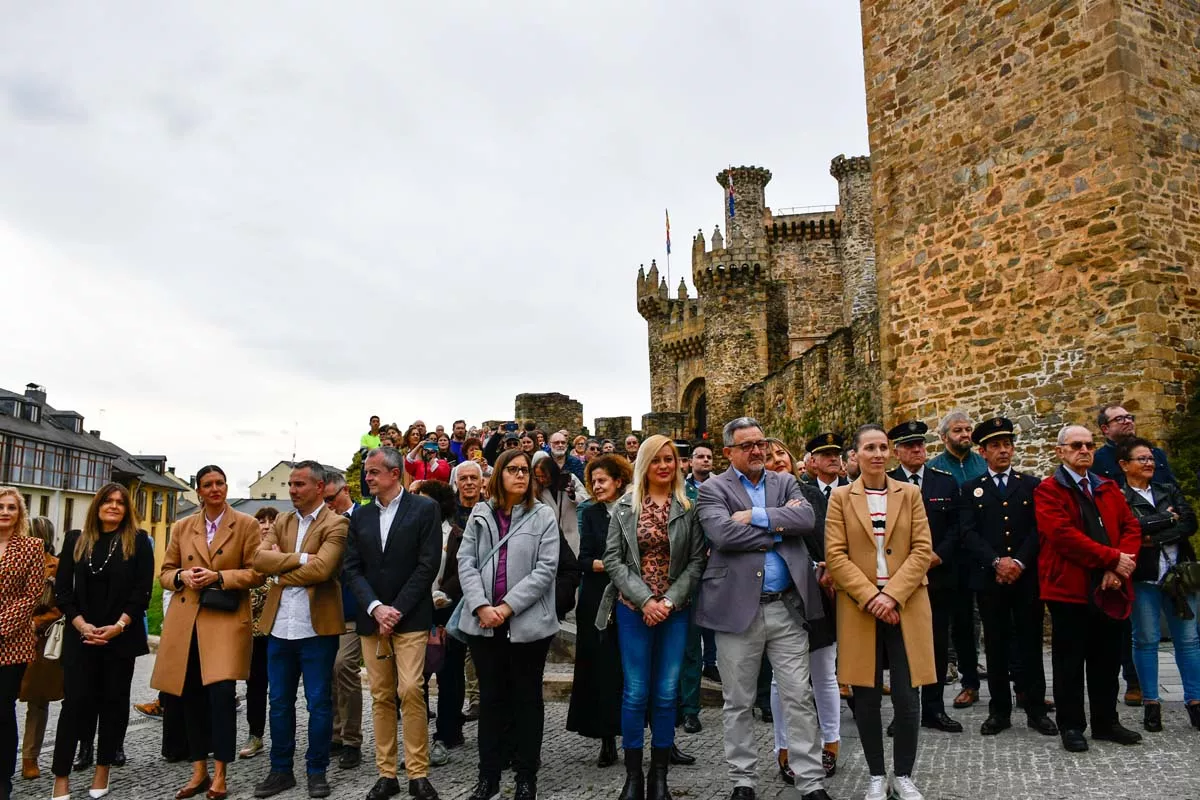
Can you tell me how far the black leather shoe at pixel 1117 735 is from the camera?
545 centimetres

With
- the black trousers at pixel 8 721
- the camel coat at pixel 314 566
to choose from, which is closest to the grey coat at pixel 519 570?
the camel coat at pixel 314 566

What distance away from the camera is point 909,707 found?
15.3ft

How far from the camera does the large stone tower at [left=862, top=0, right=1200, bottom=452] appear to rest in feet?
31.2

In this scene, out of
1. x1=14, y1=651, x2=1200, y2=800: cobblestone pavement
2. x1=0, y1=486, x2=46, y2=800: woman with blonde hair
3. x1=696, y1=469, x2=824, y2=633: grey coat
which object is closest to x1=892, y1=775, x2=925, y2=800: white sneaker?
x1=14, y1=651, x2=1200, y2=800: cobblestone pavement

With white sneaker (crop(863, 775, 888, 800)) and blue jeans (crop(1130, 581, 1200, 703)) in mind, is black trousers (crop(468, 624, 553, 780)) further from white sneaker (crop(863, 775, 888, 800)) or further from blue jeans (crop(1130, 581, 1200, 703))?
blue jeans (crop(1130, 581, 1200, 703))

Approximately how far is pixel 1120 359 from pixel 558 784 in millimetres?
7450

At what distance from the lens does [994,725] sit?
5.88 meters

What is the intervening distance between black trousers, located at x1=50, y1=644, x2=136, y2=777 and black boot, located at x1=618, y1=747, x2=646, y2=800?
322cm

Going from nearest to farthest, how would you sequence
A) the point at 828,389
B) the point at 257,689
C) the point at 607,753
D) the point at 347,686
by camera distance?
1. the point at 607,753
2. the point at 347,686
3. the point at 257,689
4. the point at 828,389

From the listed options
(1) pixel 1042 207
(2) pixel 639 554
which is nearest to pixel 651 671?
(2) pixel 639 554

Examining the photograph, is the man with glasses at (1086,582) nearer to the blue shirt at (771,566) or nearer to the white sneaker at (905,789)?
the white sneaker at (905,789)

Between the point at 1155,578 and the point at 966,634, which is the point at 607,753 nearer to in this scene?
the point at 966,634

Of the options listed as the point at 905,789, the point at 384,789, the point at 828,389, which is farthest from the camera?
the point at 828,389

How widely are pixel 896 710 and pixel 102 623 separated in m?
4.75
